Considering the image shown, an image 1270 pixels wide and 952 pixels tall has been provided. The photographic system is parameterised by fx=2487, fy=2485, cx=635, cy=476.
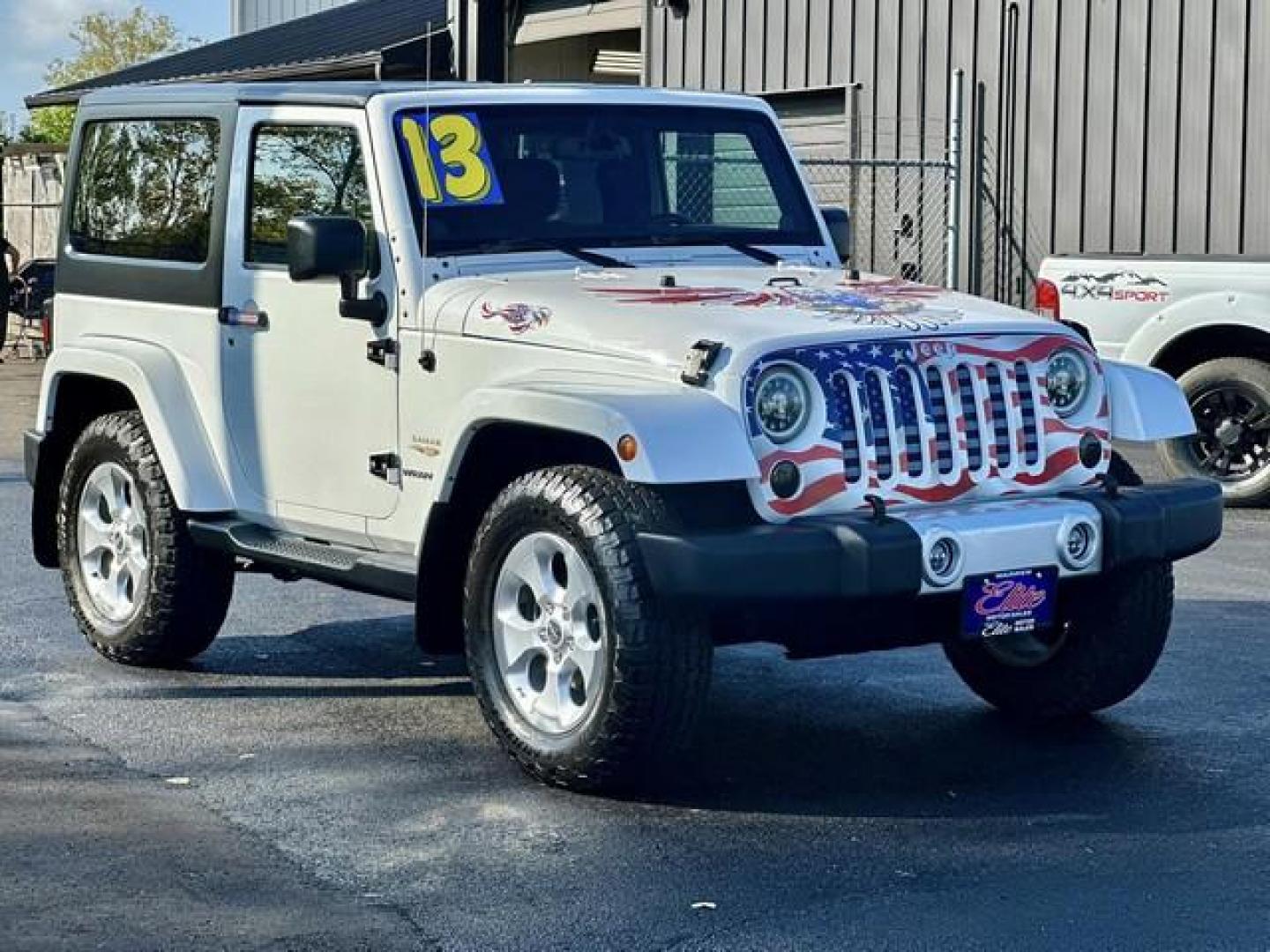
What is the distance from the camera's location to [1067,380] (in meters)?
6.98

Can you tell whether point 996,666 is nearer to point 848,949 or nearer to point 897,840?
point 897,840

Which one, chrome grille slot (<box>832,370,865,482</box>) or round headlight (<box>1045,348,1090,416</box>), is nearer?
chrome grille slot (<box>832,370,865,482</box>)

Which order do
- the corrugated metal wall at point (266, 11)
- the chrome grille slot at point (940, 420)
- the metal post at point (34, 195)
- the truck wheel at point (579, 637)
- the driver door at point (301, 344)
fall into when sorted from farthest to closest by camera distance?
the corrugated metal wall at point (266, 11) < the metal post at point (34, 195) < the driver door at point (301, 344) < the chrome grille slot at point (940, 420) < the truck wheel at point (579, 637)

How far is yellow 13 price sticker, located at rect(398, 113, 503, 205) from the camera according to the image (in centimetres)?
748

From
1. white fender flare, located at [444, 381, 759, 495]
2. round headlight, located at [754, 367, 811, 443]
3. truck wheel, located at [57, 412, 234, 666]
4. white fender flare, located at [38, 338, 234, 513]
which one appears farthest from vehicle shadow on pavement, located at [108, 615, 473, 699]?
round headlight, located at [754, 367, 811, 443]

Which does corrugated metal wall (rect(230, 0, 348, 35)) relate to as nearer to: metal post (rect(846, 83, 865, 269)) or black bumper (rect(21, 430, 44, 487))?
metal post (rect(846, 83, 865, 269))

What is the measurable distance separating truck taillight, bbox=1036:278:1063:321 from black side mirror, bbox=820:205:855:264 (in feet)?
16.4

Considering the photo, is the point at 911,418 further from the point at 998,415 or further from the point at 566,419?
the point at 566,419

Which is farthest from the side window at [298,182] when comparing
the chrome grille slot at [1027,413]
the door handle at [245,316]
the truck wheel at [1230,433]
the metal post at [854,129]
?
the metal post at [854,129]

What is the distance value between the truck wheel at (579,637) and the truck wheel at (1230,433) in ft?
22.6

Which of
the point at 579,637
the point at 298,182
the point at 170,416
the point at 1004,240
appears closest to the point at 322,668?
the point at 170,416

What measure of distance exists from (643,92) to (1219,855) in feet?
11.0

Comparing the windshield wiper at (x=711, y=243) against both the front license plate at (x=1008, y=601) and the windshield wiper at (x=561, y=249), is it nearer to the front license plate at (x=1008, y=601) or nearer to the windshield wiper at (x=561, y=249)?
the windshield wiper at (x=561, y=249)

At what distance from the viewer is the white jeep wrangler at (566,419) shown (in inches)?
247
